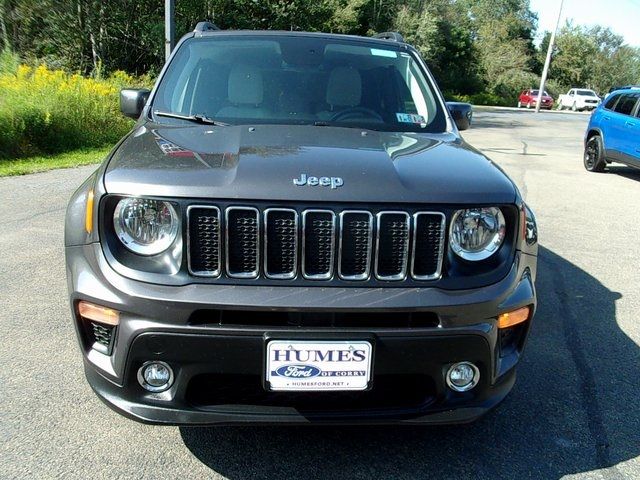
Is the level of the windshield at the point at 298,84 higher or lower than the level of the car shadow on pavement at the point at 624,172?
higher

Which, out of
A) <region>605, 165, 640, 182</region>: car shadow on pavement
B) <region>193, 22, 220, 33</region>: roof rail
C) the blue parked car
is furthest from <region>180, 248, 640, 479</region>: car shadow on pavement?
<region>605, 165, 640, 182</region>: car shadow on pavement

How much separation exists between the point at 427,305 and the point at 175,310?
93 centimetres

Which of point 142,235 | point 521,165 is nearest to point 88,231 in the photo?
point 142,235

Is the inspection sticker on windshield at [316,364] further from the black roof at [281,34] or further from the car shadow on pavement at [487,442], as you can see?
the black roof at [281,34]

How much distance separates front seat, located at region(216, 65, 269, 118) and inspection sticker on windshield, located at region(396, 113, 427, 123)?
81 cm

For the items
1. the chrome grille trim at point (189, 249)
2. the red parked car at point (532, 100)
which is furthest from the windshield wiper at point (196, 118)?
the red parked car at point (532, 100)

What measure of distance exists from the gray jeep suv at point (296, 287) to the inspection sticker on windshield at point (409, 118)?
3.46 ft

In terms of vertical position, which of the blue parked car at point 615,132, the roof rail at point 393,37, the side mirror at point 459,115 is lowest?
the blue parked car at point 615,132

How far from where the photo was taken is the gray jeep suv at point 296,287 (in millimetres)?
2188

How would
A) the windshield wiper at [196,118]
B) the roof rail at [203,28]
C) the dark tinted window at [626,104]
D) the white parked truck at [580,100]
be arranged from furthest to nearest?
1. the white parked truck at [580,100]
2. the dark tinted window at [626,104]
3. the roof rail at [203,28]
4. the windshield wiper at [196,118]

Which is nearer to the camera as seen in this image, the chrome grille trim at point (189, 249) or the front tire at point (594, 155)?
the chrome grille trim at point (189, 249)

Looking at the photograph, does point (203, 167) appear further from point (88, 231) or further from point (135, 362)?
point (135, 362)

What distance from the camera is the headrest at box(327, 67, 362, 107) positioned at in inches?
142

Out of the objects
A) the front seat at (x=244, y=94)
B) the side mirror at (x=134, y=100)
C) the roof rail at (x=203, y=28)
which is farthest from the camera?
the roof rail at (x=203, y=28)
